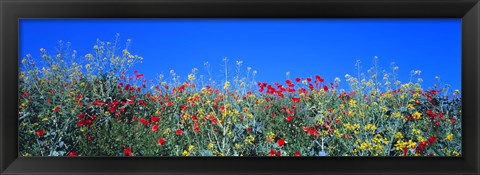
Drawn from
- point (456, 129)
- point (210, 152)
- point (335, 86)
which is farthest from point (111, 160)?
point (456, 129)

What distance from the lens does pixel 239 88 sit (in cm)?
213

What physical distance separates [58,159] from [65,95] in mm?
399

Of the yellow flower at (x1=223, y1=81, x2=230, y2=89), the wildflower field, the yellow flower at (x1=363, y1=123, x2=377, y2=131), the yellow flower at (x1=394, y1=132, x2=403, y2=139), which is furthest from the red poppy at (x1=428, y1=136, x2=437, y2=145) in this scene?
the yellow flower at (x1=223, y1=81, x2=230, y2=89)

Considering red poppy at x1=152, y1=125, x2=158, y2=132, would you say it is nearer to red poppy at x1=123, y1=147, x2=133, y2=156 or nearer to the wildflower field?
the wildflower field

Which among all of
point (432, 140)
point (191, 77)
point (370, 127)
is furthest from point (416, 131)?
point (191, 77)

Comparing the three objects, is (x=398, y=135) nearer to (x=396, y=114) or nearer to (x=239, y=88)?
(x=396, y=114)

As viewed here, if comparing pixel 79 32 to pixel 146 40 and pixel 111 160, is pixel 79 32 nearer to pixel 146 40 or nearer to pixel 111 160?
pixel 146 40

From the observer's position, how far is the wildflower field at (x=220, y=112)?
6.68 ft

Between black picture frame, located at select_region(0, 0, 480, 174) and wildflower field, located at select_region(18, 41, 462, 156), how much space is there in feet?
0.67

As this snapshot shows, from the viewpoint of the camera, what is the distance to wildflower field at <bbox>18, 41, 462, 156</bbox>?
204 centimetres
